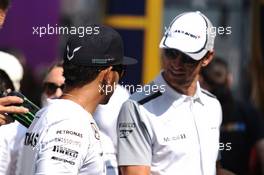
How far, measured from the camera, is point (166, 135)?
4.15 m

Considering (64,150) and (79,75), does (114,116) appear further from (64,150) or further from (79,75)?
(64,150)

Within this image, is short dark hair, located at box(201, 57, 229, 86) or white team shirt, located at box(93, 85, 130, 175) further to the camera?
short dark hair, located at box(201, 57, 229, 86)

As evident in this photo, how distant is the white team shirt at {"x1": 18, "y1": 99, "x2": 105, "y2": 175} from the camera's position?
330 centimetres

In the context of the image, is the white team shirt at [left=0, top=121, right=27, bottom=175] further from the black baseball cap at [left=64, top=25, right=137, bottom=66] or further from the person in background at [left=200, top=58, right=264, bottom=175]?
the person in background at [left=200, top=58, right=264, bottom=175]

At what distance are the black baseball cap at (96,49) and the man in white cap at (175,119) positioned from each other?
59 cm

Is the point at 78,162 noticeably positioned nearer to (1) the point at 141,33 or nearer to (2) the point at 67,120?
(2) the point at 67,120

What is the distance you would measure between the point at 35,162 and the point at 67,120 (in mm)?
196

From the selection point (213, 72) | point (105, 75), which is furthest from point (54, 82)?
point (213, 72)

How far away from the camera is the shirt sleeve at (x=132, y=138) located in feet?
13.5

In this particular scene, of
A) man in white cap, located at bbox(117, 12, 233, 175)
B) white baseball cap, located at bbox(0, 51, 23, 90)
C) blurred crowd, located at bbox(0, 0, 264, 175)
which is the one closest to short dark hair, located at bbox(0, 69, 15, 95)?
blurred crowd, located at bbox(0, 0, 264, 175)

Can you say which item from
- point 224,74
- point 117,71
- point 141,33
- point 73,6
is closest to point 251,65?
point 141,33

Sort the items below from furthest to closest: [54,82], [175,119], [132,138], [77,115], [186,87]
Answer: [54,82] < [186,87] < [175,119] < [132,138] < [77,115]

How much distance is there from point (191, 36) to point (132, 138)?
1.85 ft

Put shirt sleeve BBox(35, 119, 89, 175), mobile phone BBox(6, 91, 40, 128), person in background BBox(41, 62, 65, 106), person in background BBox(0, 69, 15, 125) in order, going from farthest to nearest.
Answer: person in background BBox(41, 62, 65, 106), person in background BBox(0, 69, 15, 125), mobile phone BBox(6, 91, 40, 128), shirt sleeve BBox(35, 119, 89, 175)
